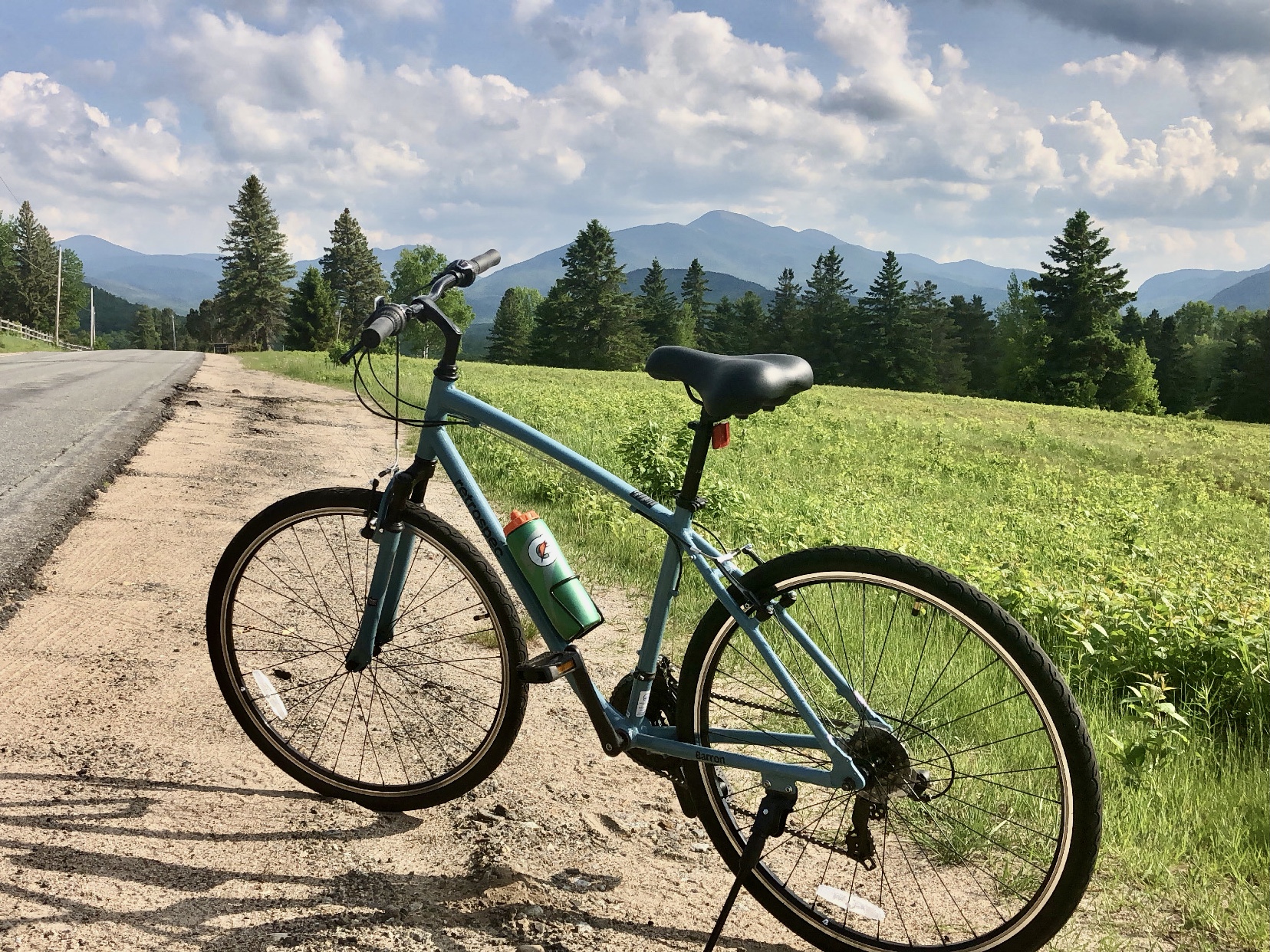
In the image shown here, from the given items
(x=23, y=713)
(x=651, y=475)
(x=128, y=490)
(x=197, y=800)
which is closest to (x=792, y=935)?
(x=197, y=800)

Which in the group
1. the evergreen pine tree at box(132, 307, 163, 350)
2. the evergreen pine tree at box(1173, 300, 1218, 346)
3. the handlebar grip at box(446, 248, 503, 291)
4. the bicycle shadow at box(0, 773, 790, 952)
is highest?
the evergreen pine tree at box(1173, 300, 1218, 346)

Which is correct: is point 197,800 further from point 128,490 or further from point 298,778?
point 128,490

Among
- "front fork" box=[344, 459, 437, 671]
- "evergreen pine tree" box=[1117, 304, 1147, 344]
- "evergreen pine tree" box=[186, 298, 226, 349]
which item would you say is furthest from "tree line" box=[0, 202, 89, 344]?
"front fork" box=[344, 459, 437, 671]

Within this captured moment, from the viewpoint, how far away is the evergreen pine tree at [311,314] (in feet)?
275

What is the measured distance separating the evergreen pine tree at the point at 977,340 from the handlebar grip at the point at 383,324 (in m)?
92.8

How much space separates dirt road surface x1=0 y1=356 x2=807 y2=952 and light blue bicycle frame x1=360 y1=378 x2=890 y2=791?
52 centimetres

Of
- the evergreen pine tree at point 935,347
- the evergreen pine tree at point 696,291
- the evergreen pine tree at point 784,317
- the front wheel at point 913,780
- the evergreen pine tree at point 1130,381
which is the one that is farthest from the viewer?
the evergreen pine tree at point 696,291

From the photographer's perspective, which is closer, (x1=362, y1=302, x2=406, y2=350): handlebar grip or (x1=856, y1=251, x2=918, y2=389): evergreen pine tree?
(x1=362, y1=302, x2=406, y2=350): handlebar grip

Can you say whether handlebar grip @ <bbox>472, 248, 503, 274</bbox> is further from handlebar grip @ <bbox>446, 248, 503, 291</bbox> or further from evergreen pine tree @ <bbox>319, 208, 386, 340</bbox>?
evergreen pine tree @ <bbox>319, 208, 386, 340</bbox>

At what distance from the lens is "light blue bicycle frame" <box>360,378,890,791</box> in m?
2.57

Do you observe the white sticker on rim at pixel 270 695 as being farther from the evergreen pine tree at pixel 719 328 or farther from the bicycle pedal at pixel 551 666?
the evergreen pine tree at pixel 719 328

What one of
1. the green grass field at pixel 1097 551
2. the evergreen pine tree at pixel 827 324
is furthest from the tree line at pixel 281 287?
the green grass field at pixel 1097 551

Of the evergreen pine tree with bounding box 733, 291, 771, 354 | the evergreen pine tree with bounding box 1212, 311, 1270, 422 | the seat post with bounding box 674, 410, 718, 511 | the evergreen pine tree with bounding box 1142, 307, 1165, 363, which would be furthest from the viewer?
the evergreen pine tree with bounding box 733, 291, 771, 354

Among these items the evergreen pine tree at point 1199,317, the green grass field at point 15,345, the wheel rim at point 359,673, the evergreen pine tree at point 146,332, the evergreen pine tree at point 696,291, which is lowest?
the wheel rim at point 359,673
